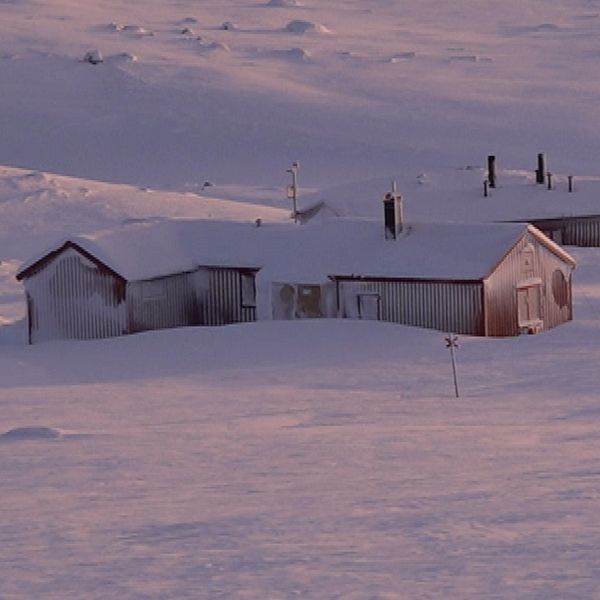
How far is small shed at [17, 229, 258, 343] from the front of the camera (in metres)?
36.1

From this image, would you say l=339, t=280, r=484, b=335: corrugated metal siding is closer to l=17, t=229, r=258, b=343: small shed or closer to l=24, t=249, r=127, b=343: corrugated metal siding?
l=17, t=229, r=258, b=343: small shed

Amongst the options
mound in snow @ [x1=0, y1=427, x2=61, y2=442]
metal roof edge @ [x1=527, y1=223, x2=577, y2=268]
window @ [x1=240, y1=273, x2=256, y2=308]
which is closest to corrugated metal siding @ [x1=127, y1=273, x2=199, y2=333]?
window @ [x1=240, y1=273, x2=256, y2=308]

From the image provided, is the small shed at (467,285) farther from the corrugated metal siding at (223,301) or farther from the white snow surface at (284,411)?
the corrugated metal siding at (223,301)

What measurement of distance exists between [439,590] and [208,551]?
221 cm

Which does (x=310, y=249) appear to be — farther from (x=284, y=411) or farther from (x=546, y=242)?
(x=284, y=411)

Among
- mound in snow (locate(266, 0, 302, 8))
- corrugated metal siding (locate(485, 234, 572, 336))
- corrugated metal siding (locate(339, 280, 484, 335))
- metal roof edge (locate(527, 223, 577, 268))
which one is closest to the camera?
corrugated metal siding (locate(339, 280, 484, 335))

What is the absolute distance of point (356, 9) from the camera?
11756cm

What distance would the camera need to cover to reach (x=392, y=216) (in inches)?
1423

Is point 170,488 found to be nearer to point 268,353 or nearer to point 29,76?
point 268,353

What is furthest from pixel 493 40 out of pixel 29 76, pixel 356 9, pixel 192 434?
pixel 192 434

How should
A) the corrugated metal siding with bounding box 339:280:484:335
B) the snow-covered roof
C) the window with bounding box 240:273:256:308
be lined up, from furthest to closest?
the window with bounding box 240:273:256:308 < the snow-covered roof < the corrugated metal siding with bounding box 339:280:484:335

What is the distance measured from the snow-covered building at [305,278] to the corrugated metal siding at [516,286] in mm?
21

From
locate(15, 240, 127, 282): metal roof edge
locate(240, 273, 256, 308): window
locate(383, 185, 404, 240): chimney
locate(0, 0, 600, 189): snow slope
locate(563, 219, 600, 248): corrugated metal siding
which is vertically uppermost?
locate(0, 0, 600, 189): snow slope

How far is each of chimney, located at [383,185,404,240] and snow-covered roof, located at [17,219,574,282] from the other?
17cm
